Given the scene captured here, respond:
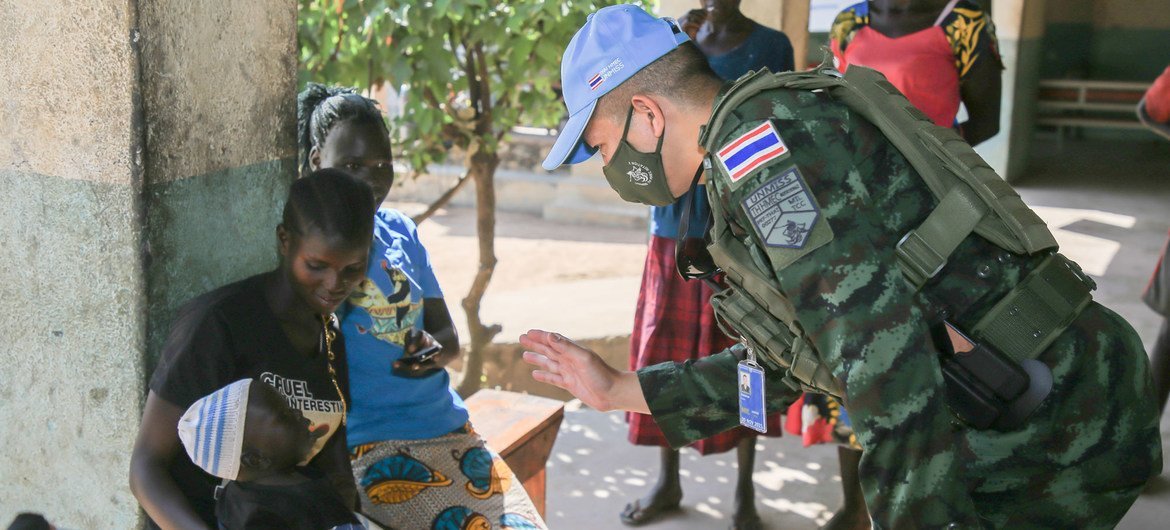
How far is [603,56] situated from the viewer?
69.2 inches

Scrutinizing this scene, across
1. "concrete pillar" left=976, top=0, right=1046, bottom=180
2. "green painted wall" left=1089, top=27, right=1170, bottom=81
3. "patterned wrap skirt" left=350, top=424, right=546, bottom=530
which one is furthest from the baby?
"green painted wall" left=1089, top=27, right=1170, bottom=81

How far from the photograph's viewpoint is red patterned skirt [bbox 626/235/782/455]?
133 inches

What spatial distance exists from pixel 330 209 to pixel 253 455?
50 cm

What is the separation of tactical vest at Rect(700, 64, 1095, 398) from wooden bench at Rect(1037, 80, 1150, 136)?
11389 mm

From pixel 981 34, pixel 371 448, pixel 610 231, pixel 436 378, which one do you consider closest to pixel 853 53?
pixel 981 34

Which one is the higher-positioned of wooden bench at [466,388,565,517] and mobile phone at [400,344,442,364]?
mobile phone at [400,344,442,364]

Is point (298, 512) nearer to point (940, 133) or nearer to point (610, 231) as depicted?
point (940, 133)

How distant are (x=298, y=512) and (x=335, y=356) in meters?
0.47

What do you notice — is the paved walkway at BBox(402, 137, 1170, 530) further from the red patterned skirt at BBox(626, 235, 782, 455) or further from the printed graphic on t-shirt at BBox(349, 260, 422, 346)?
the printed graphic on t-shirt at BBox(349, 260, 422, 346)

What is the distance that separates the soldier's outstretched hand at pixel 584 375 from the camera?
6.51 feet

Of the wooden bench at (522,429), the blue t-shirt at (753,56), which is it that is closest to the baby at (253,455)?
the wooden bench at (522,429)

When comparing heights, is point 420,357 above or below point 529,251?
above

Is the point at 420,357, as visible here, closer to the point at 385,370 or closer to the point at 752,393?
the point at 385,370

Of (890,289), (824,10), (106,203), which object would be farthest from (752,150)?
(824,10)
